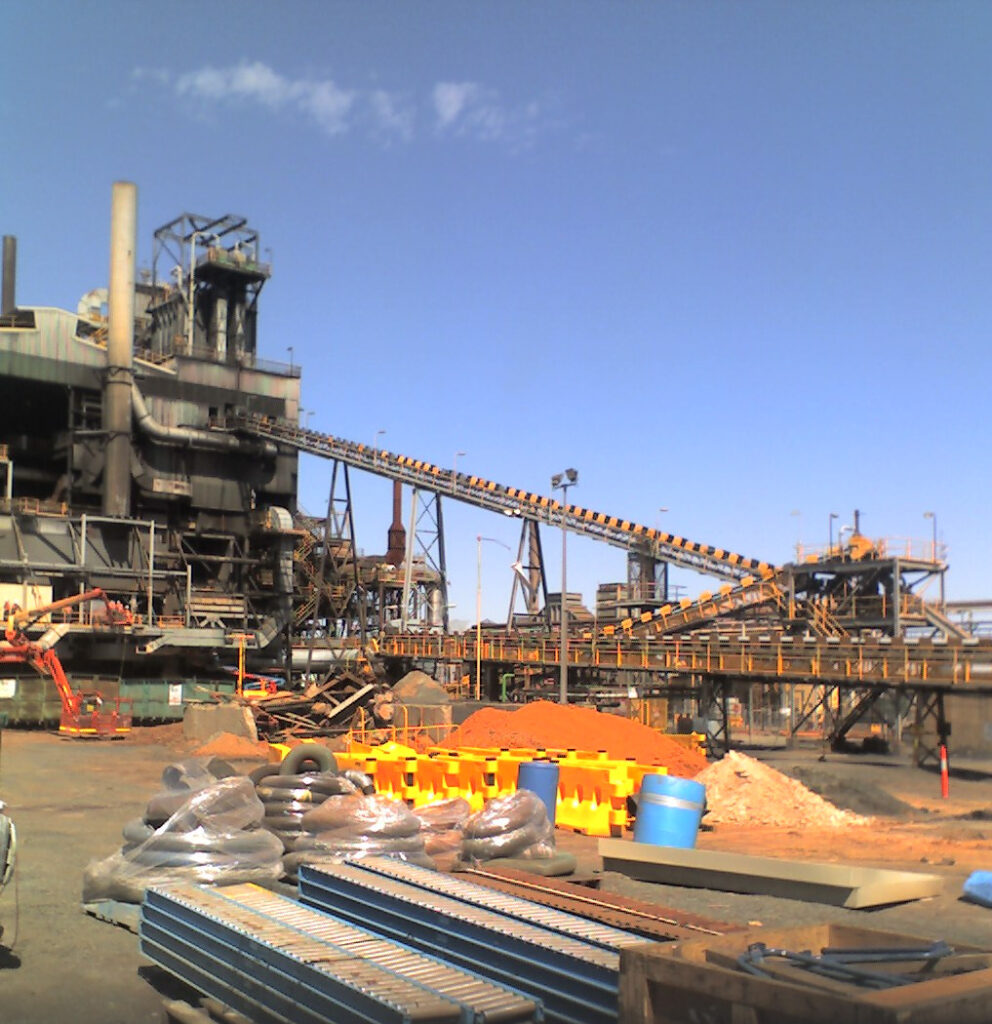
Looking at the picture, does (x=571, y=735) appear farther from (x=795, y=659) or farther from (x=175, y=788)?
(x=175, y=788)

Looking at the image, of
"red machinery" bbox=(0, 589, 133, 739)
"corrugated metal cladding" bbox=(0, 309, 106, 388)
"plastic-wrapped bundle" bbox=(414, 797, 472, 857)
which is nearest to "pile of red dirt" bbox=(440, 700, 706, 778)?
"plastic-wrapped bundle" bbox=(414, 797, 472, 857)

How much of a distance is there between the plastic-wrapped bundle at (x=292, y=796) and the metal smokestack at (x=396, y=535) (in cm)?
6804

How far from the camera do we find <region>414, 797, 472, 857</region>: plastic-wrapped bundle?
1255cm

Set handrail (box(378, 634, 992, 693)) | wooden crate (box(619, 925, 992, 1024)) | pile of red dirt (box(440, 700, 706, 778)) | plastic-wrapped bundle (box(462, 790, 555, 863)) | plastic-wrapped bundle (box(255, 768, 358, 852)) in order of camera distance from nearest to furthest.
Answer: wooden crate (box(619, 925, 992, 1024)) < plastic-wrapped bundle (box(255, 768, 358, 852)) < plastic-wrapped bundle (box(462, 790, 555, 863)) < pile of red dirt (box(440, 700, 706, 778)) < handrail (box(378, 634, 992, 693))

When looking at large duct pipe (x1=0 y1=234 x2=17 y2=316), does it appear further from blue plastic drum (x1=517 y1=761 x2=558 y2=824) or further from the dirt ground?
blue plastic drum (x1=517 y1=761 x2=558 y2=824)

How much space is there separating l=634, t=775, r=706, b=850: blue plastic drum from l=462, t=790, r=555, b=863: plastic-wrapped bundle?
119 inches

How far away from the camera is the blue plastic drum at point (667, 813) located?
15227 mm

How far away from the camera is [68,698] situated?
124 feet

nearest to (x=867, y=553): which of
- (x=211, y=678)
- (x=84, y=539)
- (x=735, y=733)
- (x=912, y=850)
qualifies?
(x=735, y=733)

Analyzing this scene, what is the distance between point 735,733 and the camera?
49.6m

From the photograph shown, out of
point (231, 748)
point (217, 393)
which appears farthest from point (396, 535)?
point (231, 748)

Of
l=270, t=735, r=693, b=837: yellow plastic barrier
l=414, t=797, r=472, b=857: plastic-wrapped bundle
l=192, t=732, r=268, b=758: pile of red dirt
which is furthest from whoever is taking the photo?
l=192, t=732, r=268, b=758: pile of red dirt

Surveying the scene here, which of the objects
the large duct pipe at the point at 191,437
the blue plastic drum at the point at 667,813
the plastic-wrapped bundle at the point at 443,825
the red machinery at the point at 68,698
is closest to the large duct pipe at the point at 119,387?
the large duct pipe at the point at 191,437

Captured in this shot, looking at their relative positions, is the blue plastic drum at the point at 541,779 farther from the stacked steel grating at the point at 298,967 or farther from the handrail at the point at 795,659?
the handrail at the point at 795,659
